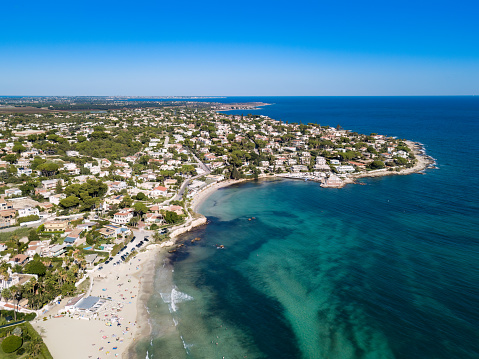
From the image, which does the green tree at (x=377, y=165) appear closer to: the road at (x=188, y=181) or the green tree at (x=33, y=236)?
the road at (x=188, y=181)

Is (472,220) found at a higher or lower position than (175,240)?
higher

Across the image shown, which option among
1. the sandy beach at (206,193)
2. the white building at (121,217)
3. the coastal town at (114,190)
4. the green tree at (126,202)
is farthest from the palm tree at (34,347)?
the sandy beach at (206,193)

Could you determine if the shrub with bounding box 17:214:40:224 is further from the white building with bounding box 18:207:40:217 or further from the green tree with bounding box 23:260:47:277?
the green tree with bounding box 23:260:47:277

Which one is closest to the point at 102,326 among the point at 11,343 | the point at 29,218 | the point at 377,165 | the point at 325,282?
the point at 11,343

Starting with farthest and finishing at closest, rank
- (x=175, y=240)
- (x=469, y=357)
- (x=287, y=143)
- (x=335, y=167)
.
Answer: (x=287, y=143) → (x=335, y=167) → (x=175, y=240) → (x=469, y=357)

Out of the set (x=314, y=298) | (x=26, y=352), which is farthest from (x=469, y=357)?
(x=26, y=352)

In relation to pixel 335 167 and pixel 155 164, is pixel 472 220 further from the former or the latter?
pixel 155 164
